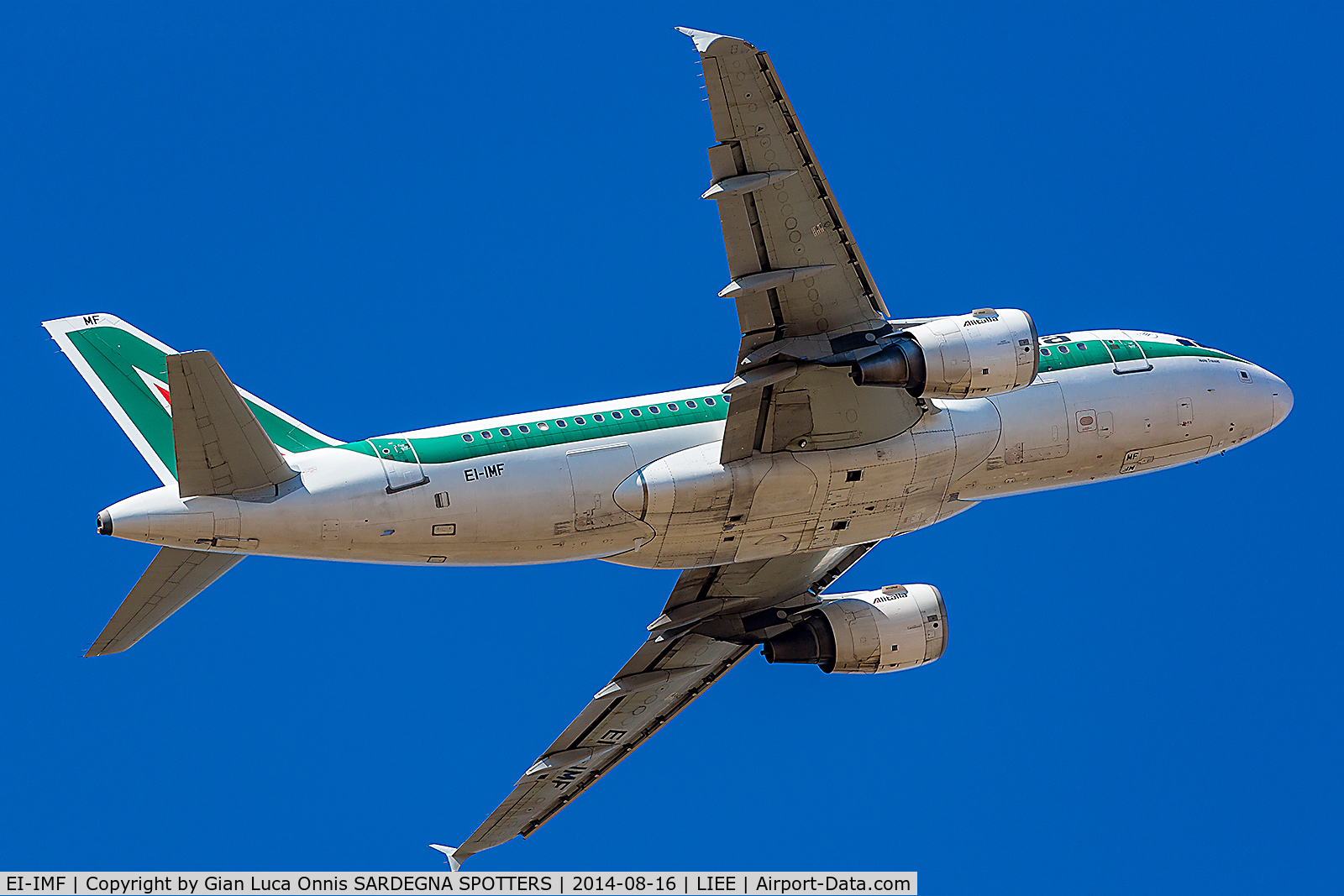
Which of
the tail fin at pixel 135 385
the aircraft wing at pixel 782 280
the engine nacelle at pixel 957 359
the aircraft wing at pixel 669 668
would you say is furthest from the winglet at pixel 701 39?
the aircraft wing at pixel 669 668

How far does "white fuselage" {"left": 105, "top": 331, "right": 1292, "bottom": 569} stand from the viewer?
2805 centimetres

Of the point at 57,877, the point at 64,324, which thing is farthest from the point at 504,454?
the point at 57,877

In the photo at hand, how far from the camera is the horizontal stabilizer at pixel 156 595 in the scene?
28.7 metres

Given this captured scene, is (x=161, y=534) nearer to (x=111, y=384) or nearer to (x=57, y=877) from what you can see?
(x=111, y=384)

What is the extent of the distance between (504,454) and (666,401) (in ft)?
11.0

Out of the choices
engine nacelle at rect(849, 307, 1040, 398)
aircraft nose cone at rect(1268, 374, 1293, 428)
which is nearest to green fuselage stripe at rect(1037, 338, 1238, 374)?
aircraft nose cone at rect(1268, 374, 1293, 428)

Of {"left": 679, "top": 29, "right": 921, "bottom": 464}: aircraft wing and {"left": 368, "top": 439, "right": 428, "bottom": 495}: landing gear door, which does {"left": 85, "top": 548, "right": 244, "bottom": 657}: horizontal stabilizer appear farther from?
{"left": 679, "top": 29, "right": 921, "bottom": 464}: aircraft wing

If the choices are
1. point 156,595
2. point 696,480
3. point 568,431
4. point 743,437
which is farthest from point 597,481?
point 156,595

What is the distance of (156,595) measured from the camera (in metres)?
28.9

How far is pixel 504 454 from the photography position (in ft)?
95.8

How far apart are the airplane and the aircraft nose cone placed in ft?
0.23

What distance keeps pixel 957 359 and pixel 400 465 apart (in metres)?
9.66

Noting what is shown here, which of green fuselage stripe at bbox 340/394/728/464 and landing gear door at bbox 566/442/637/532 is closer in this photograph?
green fuselage stripe at bbox 340/394/728/464

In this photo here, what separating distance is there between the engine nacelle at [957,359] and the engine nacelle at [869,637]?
7.81m
